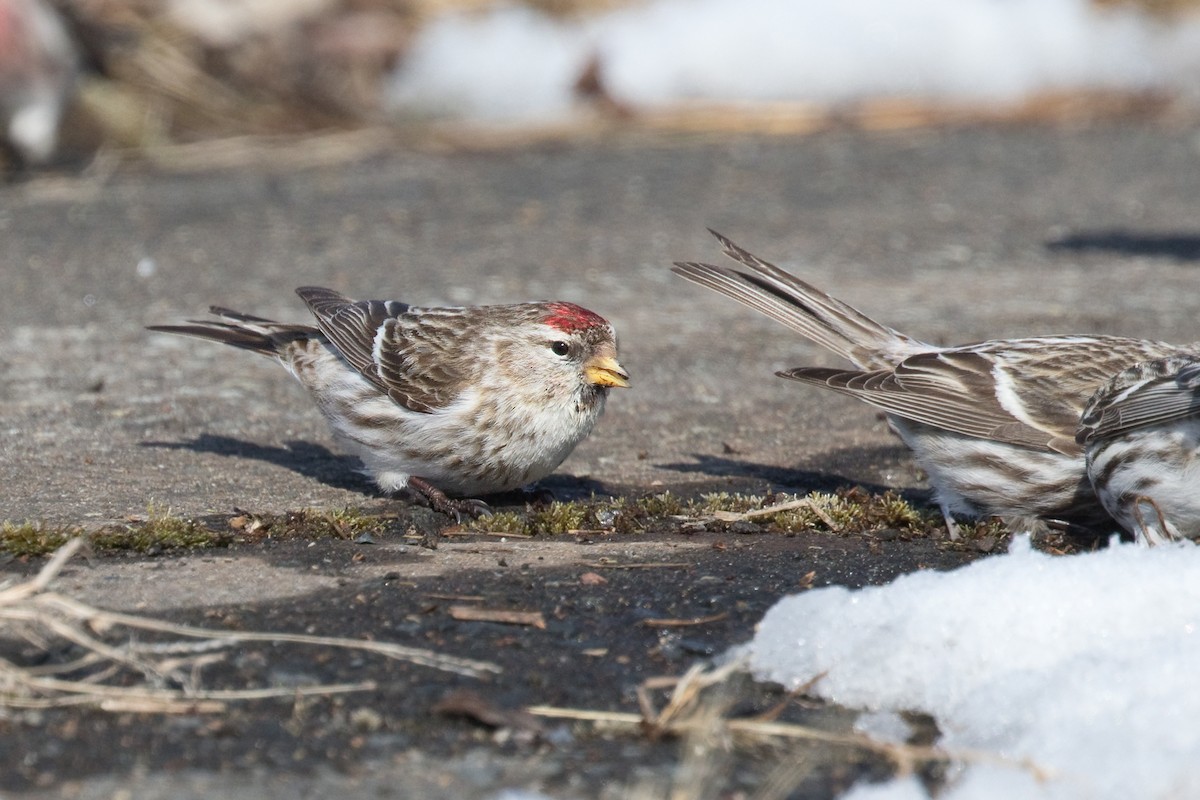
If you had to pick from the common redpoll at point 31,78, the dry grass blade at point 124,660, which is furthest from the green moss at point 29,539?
the common redpoll at point 31,78

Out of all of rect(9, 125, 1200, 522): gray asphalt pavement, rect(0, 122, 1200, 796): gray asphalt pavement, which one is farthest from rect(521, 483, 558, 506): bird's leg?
rect(9, 125, 1200, 522): gray asphalt pavement

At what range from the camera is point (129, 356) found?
6359mm

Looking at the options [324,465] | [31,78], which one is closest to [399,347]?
[324,465]

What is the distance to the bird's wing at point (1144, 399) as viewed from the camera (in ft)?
13.6

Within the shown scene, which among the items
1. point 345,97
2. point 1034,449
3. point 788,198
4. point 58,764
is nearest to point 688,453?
point 1034,449

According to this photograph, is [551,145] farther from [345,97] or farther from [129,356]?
[129,356]

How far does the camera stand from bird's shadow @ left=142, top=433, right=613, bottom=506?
5098 mm

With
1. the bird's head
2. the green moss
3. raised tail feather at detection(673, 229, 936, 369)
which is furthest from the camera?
raised tail feather at detection(673, 229, 936, 369)

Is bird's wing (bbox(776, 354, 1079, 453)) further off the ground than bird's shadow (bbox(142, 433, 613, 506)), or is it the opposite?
bird's wing (bbox(776, 354, 1079, 453))

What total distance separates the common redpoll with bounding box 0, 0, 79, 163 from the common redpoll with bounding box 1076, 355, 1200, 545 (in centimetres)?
755

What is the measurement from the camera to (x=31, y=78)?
32.3 ft

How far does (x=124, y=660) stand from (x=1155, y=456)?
105 inches

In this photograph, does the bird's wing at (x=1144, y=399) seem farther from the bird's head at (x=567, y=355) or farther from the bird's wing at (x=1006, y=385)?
Result: the bird's head at (x=567, y=355)

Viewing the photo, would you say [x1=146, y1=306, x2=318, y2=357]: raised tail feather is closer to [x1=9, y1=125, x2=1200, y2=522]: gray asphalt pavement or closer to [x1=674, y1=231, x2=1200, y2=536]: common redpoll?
[x1=9, y1=125, x2=1200, y2=522]: gray asphalt pavement
